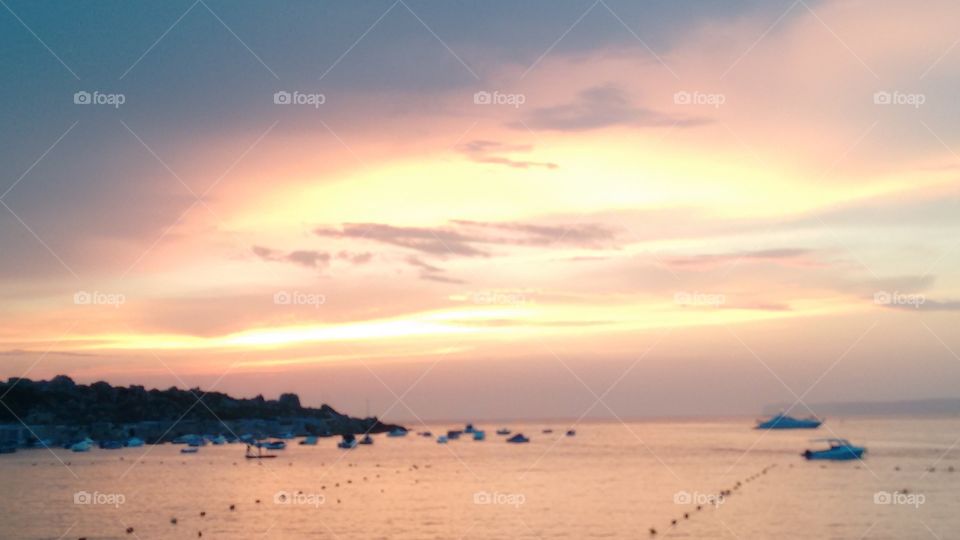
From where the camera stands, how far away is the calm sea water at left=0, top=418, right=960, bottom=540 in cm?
5069

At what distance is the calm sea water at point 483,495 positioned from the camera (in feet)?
166

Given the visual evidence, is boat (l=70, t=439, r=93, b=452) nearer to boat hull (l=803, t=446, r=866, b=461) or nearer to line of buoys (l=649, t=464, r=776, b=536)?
line of buoys (l=649, t=464, r=776, b=536)

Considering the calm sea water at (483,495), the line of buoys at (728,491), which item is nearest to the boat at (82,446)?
the calm sea water at (483,495)

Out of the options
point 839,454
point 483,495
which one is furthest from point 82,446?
point 839,454

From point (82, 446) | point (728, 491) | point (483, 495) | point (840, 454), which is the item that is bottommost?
point (483, 495)

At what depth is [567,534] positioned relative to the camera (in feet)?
162

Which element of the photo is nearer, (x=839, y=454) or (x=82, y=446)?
(x=839, y=454)

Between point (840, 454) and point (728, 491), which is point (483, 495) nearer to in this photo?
point (728, 491)

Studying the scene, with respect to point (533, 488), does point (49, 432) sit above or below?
above

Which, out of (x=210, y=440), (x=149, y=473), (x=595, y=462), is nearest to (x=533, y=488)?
(x=595, y=462)

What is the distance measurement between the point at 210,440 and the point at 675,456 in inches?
2823

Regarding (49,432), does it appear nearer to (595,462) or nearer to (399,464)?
(399,464)

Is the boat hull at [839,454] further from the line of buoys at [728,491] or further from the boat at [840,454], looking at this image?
the line of buoys at [728,491]

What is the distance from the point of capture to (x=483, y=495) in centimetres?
6694
